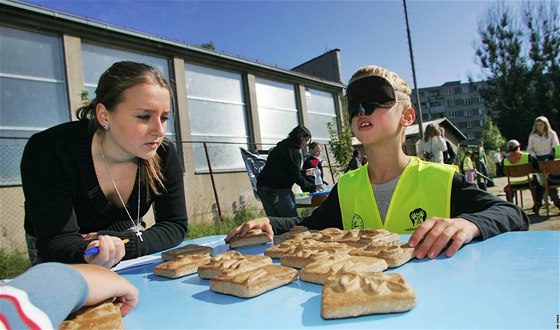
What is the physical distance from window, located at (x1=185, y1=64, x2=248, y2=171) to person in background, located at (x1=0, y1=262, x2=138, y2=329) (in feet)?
30.6

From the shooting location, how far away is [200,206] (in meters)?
9.98

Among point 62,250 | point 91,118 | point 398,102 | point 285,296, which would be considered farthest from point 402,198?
point 91,118

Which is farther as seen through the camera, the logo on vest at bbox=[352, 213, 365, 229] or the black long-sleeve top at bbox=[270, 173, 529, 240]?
the logo on vest at bbox=[352, 213, 365, 229]

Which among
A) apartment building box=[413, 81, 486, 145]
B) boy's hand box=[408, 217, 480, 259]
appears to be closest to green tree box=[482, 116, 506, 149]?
apartment building box=[413, 81, 486, 145]

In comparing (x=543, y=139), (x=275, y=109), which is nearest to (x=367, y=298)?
(x=543, y=139)

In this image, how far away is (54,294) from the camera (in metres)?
0.70

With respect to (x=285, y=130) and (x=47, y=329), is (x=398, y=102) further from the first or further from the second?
(x=285, y=130)

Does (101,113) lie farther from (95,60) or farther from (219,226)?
(95,60)

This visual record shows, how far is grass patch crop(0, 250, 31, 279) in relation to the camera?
17.2ft

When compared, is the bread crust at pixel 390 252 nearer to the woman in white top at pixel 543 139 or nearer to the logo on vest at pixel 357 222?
the logo on vest at pixel 357 222

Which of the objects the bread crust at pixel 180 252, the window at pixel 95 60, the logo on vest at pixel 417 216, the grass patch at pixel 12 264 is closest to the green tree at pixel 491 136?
the window at pixel 95 60

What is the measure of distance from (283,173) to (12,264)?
4356mm

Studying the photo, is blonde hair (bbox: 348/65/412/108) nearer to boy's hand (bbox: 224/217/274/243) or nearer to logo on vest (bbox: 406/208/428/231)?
logo on vest (bbox: 406/208/428/231)

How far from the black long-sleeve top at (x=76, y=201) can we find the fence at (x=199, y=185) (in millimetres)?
6033
